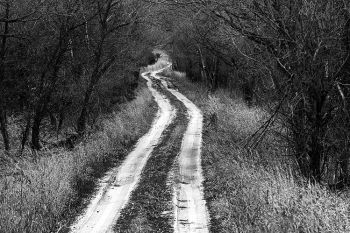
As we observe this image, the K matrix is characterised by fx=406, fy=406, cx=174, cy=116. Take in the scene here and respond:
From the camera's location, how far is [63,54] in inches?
779

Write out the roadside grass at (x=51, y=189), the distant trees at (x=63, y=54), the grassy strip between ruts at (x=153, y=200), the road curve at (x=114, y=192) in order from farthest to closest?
1. the distant trees at (x=63, y=54)
2. the road curve at (x=114, y=192)
3. the grassy strip between ruts at (x=153, y=200)
4. the roadside grass at (x=51, y=189)

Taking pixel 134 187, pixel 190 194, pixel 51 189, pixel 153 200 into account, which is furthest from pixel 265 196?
pixel 51 189

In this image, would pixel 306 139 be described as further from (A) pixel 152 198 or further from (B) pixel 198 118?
(B) pixel 198 118

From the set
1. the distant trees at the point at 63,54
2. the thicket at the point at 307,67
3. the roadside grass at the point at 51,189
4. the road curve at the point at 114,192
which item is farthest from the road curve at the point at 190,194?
the distant trees at the point at 63,54

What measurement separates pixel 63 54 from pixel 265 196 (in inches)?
583

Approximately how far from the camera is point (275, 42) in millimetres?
7918

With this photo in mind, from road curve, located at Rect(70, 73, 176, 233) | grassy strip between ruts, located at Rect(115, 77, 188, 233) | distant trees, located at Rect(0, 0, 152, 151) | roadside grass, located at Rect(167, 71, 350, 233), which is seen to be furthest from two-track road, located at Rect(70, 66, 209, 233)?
distant trees, located at Rect(0, 0, 152, 151)

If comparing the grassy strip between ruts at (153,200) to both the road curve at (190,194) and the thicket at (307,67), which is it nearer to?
the road curve at (190,194)

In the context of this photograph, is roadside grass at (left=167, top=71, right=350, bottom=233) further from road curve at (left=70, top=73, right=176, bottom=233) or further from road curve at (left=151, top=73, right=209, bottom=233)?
road curve at (left=70, top=73, right=176, bottom=233)

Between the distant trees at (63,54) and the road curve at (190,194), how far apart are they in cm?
599

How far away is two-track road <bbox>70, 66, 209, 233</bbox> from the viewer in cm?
823

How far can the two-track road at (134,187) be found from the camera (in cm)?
823

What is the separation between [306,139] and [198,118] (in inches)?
686

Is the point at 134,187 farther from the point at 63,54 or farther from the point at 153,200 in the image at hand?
the point at 63,54
